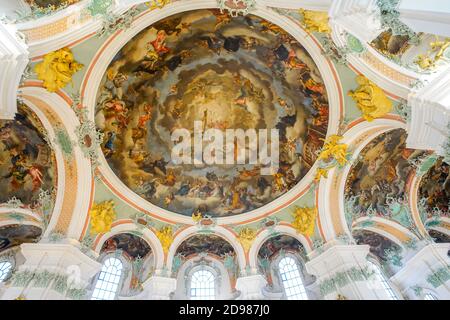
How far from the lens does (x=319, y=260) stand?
493 inches

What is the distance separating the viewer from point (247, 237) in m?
15.2

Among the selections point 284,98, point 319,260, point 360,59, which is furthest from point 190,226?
point 360,59

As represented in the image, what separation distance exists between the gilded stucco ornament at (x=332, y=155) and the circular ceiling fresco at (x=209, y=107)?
589mm

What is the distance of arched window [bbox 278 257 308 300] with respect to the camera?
1443 cm

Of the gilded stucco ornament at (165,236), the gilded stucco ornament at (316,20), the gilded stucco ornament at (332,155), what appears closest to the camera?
the gilded stucco ornament at (316,20)

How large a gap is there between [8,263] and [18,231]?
171 centimetres

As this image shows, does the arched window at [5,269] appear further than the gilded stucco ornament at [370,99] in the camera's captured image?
Yes

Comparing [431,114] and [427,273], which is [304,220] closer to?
[427,273]

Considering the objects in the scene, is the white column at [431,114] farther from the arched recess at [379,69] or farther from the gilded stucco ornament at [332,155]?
the gilded stucco ornament at [332,155]

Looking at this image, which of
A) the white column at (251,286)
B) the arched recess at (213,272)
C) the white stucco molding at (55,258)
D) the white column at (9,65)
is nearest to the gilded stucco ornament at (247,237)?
the white column at (251,286)

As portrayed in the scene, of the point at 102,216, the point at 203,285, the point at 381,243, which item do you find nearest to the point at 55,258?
the point at 102,216

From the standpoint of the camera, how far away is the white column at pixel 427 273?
1173 centimetres

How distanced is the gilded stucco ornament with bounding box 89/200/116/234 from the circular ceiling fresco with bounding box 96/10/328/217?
4.78 feet

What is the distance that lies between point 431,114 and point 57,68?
11190 millimetres
